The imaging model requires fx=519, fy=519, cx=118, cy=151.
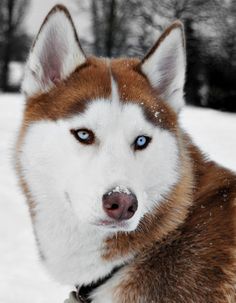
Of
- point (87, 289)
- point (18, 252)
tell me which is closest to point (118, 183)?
point (87, 289)

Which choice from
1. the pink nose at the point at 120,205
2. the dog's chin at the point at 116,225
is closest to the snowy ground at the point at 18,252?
the dog's chin at the point at 116,225

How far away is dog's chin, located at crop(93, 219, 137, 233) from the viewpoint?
89.4 inches

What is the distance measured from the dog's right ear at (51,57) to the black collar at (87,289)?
3.33 feet

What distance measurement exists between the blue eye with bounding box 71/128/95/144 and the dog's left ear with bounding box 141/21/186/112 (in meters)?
0.55

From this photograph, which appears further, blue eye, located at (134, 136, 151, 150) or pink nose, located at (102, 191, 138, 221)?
blue eye, located at (134, 136, 151, 150)

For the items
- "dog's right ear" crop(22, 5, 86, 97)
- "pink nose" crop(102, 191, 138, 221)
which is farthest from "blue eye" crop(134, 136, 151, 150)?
"dog's right ear" crop(22, 5, 86, 97)

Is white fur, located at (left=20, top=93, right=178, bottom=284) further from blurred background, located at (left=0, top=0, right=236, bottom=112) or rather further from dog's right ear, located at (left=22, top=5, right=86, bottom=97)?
blurred background, located at (left=0, top=0, right=236, bottom=112)

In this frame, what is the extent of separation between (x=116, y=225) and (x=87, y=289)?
479 millimetres

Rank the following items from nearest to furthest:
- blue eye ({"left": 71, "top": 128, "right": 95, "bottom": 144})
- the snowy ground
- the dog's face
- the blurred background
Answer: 1. the dog's face
2. blue eye ({"left": 71, "top": 128, "right": 95, "bottom": 144})
3. the snowy ground
4. the blurred background

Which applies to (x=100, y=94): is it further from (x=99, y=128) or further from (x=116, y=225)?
(x=116, y=225)

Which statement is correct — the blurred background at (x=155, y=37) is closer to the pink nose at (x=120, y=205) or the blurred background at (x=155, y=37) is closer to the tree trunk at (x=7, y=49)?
the tree trunk at (x=7, y=49)

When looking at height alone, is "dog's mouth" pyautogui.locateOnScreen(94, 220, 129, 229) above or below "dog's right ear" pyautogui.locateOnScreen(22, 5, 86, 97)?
below

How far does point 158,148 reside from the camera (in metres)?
2.57

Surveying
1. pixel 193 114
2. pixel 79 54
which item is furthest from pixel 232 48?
pixel 79 54
